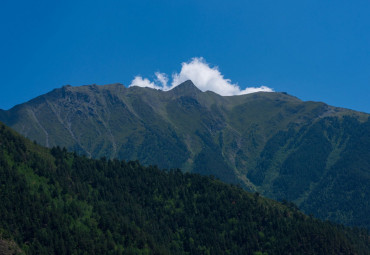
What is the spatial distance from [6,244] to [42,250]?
56.2 feet

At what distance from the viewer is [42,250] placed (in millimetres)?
199750

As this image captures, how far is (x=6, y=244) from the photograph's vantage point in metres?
190
